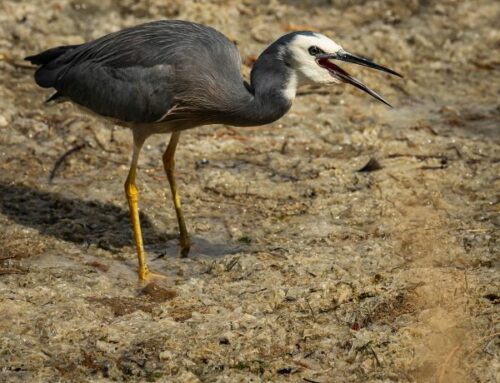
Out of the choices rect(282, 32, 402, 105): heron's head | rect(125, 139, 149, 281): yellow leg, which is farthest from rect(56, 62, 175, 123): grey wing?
rect(282, 32, 402, 105): heron's head

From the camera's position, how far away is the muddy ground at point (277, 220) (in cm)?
497

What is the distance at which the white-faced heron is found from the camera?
19.1ft

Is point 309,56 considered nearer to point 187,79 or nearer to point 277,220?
point 187,79

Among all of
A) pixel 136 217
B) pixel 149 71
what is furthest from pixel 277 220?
pixel 149 71

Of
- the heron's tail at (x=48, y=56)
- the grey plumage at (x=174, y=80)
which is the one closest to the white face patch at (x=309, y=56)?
the grey plumage at (x=174, y=80)

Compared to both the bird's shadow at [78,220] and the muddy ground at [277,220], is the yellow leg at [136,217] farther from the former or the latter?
the bird's shadow at [78,220]

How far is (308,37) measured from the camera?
578 cm

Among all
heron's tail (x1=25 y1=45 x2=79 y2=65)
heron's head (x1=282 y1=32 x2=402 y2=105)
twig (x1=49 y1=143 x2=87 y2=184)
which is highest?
heron's head (x1=282 y1=32 x2=402 y2=105)

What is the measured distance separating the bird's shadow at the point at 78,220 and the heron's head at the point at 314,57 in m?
1.29

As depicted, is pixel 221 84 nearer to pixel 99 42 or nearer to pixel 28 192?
pixel 99 42

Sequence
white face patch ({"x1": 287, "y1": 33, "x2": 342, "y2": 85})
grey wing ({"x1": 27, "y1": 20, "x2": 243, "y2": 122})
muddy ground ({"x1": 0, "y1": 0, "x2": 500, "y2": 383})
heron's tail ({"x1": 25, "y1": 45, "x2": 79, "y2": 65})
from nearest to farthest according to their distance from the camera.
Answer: muddy ground ({"x1": 0, "y1": 0, "x2": 500, "y2": 383})
white face patch ({"x1": 287, "y1": 33, "x2": 342, "y2": 85})
grey wing ({"x1": 27, "y1": 20, "x2": 243, "y2": 122})
heron's tail ({"x1": 25, "y1": 45, "x2": 79, "y2": 65})

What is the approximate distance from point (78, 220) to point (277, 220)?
4.54 ft

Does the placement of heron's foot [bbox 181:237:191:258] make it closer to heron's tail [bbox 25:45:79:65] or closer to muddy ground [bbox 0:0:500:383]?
muddy ground [bbox 0:0:500:383]

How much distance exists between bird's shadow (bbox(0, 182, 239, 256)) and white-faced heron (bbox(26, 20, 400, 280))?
1.01 ft
